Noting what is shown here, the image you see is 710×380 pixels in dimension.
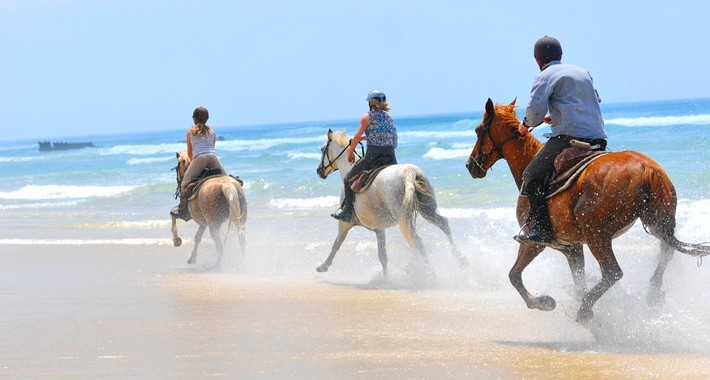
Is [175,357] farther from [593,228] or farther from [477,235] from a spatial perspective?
[477,235]

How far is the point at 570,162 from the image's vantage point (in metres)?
6.90

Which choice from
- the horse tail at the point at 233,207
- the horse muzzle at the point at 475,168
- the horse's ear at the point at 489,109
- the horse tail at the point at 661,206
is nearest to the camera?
the horse tail at the point at 661,206

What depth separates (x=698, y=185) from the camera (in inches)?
786

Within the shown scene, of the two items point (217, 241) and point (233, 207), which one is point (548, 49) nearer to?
point (233, 207)

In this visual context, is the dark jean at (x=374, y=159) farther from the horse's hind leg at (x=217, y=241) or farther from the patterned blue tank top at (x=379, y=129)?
the horse's hind leg at (x=217, y=241)

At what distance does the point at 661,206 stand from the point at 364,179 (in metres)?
4.89

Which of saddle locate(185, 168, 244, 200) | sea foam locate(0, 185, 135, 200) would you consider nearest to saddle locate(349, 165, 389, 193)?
saddle locate(185, 168, 244, 200)

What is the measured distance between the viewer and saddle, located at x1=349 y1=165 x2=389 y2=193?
35.6 ft

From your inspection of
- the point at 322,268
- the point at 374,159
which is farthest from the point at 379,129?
the point at 322,268

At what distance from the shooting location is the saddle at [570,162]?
6807 millimetres

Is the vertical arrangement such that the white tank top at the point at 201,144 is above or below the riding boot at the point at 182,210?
above

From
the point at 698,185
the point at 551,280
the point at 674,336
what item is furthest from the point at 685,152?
the point at 674,336

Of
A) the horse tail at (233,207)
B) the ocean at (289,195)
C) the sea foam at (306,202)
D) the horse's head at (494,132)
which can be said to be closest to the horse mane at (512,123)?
the horse's head at (494,132)

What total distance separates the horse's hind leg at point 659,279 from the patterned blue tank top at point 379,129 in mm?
4432
